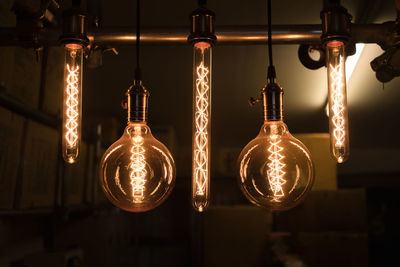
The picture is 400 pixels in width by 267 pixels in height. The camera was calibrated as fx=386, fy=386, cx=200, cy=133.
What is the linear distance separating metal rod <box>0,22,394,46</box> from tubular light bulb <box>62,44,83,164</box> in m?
0.17

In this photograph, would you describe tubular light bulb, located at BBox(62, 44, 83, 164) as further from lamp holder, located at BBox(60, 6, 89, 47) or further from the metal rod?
the metal rod

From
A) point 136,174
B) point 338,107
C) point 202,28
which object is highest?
point 202,28

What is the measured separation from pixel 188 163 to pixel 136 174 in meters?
2.45

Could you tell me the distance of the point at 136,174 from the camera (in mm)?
729

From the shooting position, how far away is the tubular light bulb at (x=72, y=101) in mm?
753

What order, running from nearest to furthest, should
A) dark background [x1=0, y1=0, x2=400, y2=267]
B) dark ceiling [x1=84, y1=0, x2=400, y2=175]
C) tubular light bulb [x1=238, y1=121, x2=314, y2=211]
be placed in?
tubular light bulb [x1=238, y1=121, x2=314, y2=211], dark background [x1=0, y1=0, x2=400, y2=267], dark ceiling [x1=84, y1=0, x2=400, y2=175]

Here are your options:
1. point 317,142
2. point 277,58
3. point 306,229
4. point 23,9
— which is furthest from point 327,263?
point 23,9

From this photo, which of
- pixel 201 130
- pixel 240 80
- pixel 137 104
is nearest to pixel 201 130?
pixel 201 130

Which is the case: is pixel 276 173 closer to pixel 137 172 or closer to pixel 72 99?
pixel 137 172

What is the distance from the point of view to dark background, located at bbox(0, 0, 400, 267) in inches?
60.8

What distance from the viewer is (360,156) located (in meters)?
3.77


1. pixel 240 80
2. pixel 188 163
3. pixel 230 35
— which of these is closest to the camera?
pixel 230 35

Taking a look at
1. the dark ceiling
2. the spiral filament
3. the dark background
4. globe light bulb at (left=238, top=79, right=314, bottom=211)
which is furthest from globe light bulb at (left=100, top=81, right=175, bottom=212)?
the dark ceiling

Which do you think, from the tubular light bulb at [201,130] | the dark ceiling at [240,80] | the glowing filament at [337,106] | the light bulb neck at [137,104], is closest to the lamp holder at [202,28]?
the tubular light bulb at [201,130]
